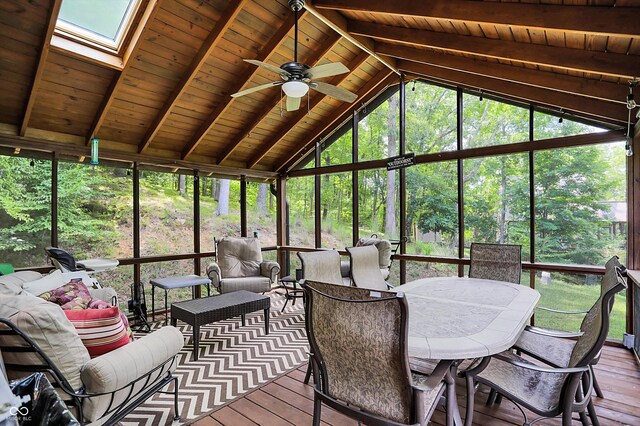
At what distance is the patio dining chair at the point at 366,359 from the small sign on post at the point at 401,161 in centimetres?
401

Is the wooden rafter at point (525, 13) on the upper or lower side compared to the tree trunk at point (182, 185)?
upper

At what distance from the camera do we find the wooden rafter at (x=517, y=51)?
8.75 ft

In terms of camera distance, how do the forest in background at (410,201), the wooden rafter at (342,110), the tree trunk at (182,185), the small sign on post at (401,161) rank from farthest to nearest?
the tree trunk at (182,185), the wooden rafter at (342,110), the small sign on post at (401,161), the forest in background at (410,201)

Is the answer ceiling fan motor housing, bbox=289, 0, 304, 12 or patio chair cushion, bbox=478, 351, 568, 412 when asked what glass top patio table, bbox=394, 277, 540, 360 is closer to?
patio chair cushion, bbox=478, 351, 568, 412

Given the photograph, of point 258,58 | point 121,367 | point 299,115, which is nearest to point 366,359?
point 121,367

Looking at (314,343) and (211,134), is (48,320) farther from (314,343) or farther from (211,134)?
(211,134)

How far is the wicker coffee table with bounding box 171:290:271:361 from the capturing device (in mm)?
3362

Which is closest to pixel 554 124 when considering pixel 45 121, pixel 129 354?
pixel 129 354

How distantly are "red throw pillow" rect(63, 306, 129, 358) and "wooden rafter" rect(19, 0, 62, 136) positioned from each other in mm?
2644

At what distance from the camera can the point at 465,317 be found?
2186mm

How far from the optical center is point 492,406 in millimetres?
2508

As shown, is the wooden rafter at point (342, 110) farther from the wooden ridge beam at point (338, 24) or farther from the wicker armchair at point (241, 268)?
the wicker armchair at point (241, 268)

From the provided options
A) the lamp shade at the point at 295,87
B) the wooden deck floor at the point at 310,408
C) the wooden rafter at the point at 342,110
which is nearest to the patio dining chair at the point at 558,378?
the wooden deck floor at the point at 310,408

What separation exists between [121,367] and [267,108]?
Result: 426cm
